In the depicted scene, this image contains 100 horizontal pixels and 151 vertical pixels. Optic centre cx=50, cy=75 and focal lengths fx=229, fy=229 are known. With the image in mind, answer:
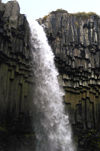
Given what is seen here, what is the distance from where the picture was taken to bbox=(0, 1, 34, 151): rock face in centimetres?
1369

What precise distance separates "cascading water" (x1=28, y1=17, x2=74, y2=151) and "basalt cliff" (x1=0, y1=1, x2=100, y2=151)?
56cm

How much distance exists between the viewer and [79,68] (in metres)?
19.0

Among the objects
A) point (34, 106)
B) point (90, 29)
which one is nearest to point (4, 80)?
point (34, 106)

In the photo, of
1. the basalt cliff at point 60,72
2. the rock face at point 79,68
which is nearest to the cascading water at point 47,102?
the basalt cliff at point 60,72

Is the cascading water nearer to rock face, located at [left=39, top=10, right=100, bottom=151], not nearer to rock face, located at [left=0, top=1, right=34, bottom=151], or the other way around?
rock face, located at [left=0, top=1, right=34, bottom=151]

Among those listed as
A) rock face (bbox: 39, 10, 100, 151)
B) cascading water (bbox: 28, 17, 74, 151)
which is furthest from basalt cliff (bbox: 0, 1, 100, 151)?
cascading water (bbox: 28, 17, 74, 151)

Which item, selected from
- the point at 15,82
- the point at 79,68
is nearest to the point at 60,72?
the point at 79,68

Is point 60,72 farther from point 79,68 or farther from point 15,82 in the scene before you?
point 15,82

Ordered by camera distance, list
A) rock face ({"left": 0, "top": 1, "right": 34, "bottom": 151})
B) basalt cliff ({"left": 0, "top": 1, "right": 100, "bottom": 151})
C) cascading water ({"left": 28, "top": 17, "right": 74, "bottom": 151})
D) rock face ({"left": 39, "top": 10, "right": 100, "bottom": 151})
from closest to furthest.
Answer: rock face ({"left": 0, "top": 1, "right": 34, "bottom": 151}) < basalt cliff ({"left": 0, "top": 1, "right": 100, "bottom": 151}) < cascading water ({"left": 28, "top": 17, "right": 74, "bottom": 151}) < rock face ({"left": 39, "top": 10, "right": 100, "bottom": 151})

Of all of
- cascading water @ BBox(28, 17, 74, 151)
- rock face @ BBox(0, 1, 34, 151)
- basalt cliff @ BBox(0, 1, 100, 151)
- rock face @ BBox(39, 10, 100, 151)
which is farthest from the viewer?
rock face @ BBox(39, 10, 100, 151)

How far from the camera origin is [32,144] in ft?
46.2

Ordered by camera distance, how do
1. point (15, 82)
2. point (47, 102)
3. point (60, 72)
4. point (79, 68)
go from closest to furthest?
point (15, 82)
point (47, 102)
point (60, 72)
point (79, 68)

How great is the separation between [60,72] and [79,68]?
5.71 feet

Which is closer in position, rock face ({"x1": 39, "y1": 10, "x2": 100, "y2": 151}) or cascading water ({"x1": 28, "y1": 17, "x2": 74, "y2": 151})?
cascading water ({"x1": 28, "y1": 17, "x2": 74, "y2": 151})
